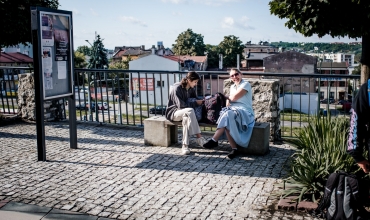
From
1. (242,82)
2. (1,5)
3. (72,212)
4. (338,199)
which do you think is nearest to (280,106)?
(242,82)

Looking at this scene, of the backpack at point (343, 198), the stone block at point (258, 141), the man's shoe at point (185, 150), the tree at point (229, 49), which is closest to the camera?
the backpack at point (343, 198)

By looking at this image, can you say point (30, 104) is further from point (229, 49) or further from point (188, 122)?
point (229, 49)

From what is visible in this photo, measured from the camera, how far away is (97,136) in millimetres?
9438

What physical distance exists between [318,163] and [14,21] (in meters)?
8.60

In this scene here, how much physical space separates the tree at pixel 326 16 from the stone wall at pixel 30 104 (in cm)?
640

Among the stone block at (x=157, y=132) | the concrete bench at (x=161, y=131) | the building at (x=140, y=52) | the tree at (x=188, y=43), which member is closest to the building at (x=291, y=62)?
the tree at (x=188, y=43)

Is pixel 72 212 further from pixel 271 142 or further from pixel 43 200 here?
pixel 271 142

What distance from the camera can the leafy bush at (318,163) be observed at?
5133 mm

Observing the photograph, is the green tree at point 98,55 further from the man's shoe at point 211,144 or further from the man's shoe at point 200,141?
the man's shoe at point 211,144

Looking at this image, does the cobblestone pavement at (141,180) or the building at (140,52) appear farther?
the building at (140,52)

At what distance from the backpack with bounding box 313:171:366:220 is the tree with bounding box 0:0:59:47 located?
355 inches

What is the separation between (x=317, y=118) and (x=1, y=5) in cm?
814

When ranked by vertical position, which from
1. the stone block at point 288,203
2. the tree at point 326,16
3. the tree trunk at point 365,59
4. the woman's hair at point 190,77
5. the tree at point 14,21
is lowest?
the stone block at point 288,203

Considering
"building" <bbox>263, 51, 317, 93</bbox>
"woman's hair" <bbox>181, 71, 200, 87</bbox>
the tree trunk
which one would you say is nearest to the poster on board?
"woman's hair" <bbox>181, 71, 200, 87</bbox>
